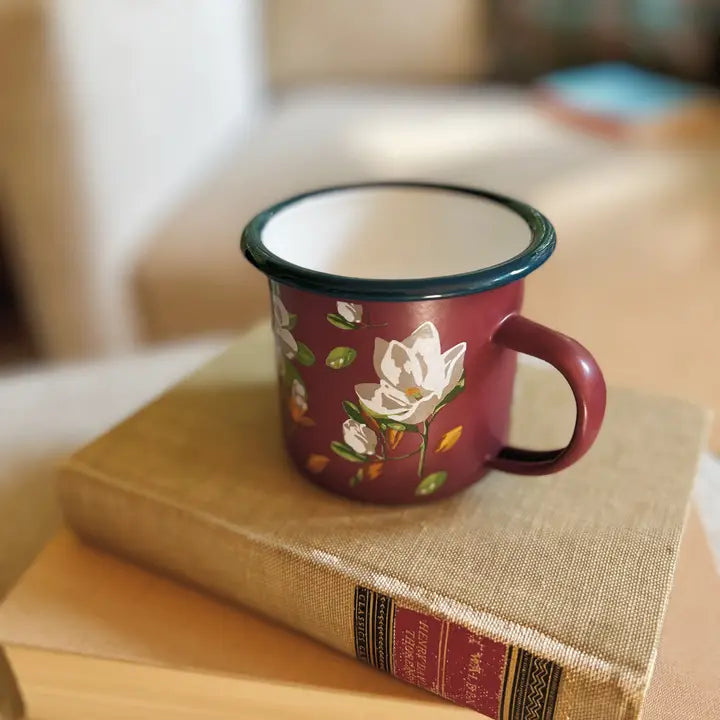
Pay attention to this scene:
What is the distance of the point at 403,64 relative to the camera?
146 cm

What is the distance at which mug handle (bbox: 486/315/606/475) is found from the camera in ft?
1.12

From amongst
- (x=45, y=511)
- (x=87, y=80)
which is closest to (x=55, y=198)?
(x=87, y=80)

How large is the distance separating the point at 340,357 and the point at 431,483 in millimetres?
80

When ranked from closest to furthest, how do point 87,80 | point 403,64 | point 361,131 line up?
point 87,80, point 361,131, point 403,64

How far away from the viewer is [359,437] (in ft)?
1.21

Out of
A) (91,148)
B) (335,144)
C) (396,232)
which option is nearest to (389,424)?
(396,232)

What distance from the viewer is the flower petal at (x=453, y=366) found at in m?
0.35

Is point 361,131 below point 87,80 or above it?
below

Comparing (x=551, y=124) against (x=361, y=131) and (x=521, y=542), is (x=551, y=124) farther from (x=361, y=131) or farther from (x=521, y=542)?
(x=521, y=542)

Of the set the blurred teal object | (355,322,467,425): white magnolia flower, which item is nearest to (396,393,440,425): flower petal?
(355,322,467,425): white magnolia flower

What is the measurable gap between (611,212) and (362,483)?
66 cm

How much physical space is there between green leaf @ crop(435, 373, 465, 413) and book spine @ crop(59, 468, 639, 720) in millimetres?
81

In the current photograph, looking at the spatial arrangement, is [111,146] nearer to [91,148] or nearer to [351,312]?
[91,148]

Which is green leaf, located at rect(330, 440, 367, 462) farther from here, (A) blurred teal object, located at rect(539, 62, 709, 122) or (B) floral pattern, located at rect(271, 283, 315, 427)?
(A) blurred teal object, located at rect(539, 62, 709, 122)
